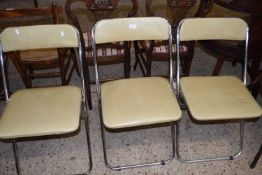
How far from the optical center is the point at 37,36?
1.77 meters

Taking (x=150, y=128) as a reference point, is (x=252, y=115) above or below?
above

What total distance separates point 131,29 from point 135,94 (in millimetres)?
404

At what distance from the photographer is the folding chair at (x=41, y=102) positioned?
5.13ft

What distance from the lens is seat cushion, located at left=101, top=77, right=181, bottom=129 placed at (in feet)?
5.25

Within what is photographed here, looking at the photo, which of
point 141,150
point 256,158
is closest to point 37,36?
point 141,150

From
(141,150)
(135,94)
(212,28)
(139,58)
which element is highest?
(212,28)

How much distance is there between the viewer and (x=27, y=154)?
2.04 m

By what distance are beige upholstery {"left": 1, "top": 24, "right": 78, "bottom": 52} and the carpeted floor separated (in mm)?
723

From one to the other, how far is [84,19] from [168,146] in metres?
2.32

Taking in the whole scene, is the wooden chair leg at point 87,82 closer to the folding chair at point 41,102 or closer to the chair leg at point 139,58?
the folding chair at point 41,102

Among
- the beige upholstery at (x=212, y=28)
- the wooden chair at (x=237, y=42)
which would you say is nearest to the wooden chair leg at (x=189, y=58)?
the wooden chair at (x=237, y=42)

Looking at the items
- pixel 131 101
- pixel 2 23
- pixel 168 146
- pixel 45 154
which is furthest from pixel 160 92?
pixel 2 23

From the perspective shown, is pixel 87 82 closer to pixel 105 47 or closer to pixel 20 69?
pixel 105 47

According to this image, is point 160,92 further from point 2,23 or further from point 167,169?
point 2,23
